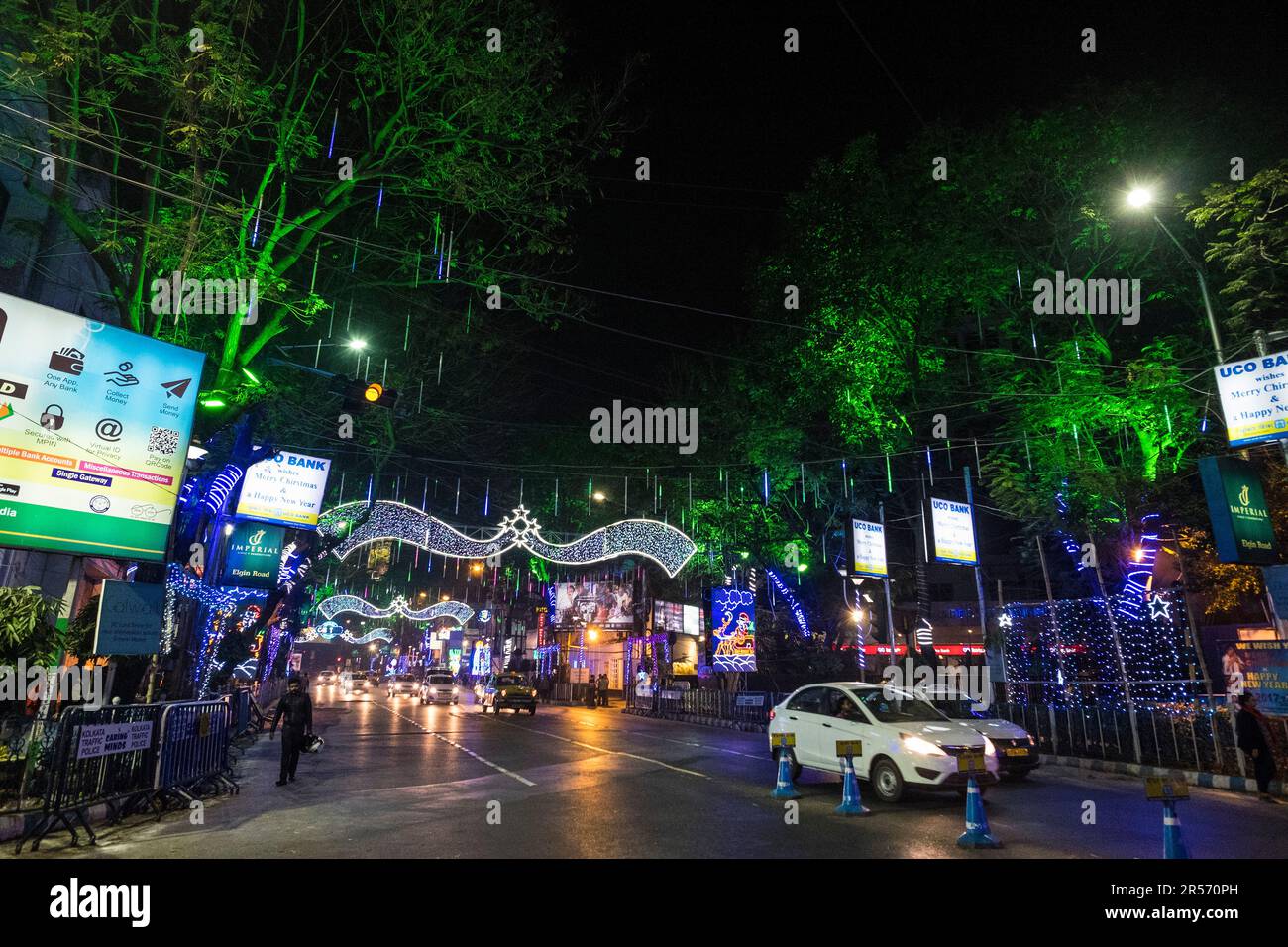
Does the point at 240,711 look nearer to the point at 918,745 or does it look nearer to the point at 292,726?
the point at 292,726

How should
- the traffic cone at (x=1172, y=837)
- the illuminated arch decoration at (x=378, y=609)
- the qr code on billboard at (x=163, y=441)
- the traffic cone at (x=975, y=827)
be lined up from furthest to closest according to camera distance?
the illuminated arch decoration at (x=378, y=609)
the qr code on billboard at (x=163, y=441)
the traffic cone at (x=975, y=827)
the traffic cone at (x=1172, y=837)

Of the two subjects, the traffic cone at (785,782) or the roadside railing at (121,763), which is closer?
the roadside railing at (121,763)

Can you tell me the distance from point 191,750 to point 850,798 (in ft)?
30.9

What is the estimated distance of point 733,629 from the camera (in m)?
26.3

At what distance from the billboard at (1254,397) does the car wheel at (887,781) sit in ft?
26.1

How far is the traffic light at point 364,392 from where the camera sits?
1185cm

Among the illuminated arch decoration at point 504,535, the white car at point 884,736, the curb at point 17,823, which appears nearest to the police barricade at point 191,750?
the curb at point 17,823

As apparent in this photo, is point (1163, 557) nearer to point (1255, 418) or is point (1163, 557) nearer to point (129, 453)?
point (1255, 418)

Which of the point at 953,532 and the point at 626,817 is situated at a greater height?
the point at 953,532

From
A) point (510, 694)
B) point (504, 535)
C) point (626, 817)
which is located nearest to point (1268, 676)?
point (626, 817)
